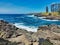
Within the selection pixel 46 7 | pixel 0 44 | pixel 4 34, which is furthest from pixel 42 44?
pixel 46 7

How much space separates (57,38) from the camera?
11656mm

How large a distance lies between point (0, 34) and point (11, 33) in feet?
3.51

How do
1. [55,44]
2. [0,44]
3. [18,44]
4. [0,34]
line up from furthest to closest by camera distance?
1. [0,34]
2. [55,44]
3. [18,44]
4. [0,44]

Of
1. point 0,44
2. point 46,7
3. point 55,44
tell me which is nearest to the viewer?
point 0,44

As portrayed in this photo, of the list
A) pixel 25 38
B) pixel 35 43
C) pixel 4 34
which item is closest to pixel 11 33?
pixel 4 34

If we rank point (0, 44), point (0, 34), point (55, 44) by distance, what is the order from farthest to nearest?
1. point (0, 34)
2. point (55, 44)
3. point (0, 44)

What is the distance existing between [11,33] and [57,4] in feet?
249

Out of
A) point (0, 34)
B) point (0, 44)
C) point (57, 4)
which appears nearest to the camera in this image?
point (0, 44)

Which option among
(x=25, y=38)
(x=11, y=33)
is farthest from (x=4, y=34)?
(x=25, y=38)

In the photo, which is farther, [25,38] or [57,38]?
[57,38]

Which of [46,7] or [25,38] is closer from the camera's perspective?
[25,38]

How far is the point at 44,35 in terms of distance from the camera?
12.3 meters

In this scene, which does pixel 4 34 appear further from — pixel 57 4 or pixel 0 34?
pixel 57 4

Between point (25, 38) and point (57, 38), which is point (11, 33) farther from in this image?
point (57, 38)
